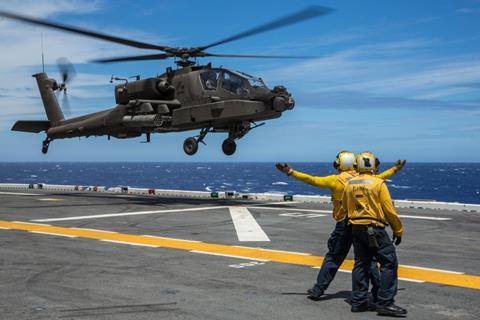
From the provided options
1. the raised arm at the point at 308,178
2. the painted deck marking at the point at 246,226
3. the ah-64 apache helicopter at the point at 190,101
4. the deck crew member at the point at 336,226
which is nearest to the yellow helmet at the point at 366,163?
the deck crew member at the point at 336,226

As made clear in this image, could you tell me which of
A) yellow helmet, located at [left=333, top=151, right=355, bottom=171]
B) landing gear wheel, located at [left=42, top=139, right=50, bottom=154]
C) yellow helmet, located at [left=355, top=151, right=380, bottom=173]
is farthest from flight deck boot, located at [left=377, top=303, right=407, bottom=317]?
landing gear wheel, located at [left=42, top=139, right=50, bottom=154]

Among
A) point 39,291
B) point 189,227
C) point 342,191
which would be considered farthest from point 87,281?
point 189,227

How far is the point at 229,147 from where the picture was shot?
75.9 feet

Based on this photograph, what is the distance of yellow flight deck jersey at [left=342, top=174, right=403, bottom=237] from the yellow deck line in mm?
2168

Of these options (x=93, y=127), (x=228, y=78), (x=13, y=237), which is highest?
(x=228, y=78)

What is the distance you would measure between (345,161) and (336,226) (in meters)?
0.88

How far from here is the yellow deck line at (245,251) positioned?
27.2ft

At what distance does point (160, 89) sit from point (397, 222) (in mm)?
16726

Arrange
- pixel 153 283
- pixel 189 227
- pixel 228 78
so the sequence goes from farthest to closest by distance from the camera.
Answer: pixel 228 78 < pixel 189 227 < pixel 153 283

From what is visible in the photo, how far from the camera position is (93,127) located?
25469 mm

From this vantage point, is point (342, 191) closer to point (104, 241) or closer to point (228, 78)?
point (104, 241)

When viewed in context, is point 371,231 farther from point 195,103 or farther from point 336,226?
point 195,103

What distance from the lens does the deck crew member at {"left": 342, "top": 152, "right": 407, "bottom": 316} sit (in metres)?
6.41

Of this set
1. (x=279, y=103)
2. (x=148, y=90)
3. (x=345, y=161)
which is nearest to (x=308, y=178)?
(x=345, y=161)
